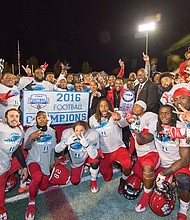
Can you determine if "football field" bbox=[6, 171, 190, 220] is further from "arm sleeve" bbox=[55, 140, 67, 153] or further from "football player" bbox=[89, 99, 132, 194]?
"arm sleeve" bbox=[55, 140, 67, 153]

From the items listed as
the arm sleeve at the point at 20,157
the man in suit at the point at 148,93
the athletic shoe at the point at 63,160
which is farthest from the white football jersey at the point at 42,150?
the man in suit at the point at 148,93

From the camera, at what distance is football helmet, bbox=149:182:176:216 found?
3.34 metres

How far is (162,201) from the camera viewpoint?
3363 mm

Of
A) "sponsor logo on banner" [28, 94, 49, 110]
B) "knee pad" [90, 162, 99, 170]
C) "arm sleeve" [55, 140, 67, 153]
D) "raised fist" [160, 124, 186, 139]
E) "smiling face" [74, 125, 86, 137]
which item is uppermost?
"sponsor logo on banner" [28, 94, 49, 110]

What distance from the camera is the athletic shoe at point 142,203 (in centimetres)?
356

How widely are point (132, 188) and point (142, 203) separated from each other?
31 centimetres

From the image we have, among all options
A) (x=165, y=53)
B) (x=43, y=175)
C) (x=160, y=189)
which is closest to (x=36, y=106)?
(x=43, y=175)

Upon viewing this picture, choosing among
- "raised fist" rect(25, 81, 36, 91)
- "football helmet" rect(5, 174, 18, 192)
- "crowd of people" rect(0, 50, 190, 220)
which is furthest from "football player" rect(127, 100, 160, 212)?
"raised fist" rect(25, 81, 36, 91)

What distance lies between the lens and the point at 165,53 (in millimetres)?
37219

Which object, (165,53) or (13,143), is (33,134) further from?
(165,53)

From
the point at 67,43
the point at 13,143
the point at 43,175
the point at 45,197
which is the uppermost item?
the point at 67,43

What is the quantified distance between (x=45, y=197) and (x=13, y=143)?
3.51ft

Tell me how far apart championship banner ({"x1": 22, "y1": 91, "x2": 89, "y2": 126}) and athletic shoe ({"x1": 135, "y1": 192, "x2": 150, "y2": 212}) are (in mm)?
2115

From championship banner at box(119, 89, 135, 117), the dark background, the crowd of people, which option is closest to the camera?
the crowd of people
